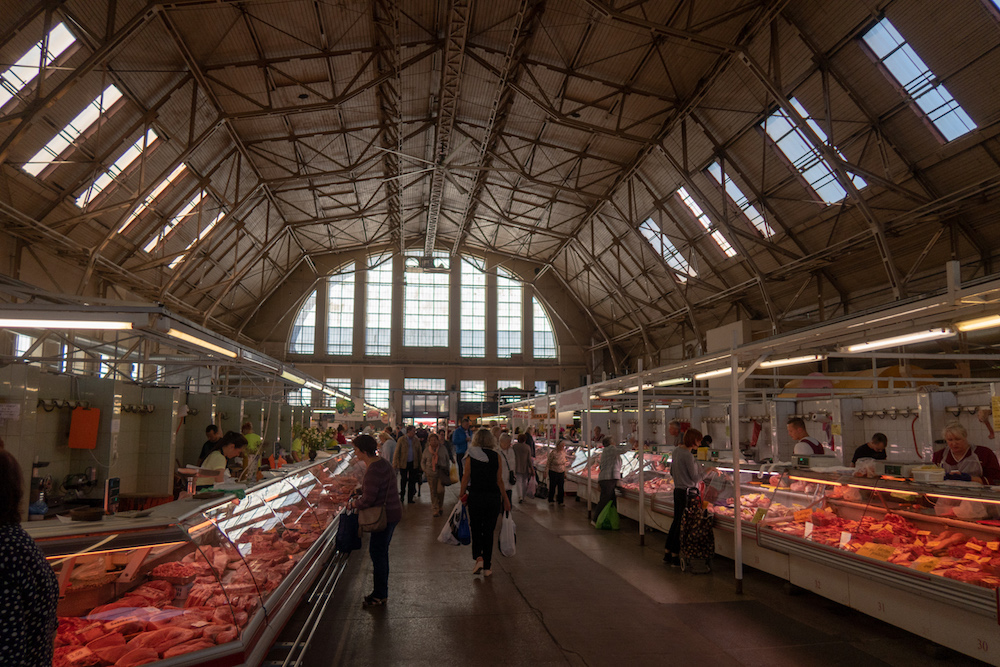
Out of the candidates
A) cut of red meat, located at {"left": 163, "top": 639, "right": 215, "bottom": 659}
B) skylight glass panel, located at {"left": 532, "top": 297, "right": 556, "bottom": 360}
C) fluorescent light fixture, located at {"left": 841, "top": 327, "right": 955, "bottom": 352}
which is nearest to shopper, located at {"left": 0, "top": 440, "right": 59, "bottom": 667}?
cut of red meat, located at {"left": 163, "top": 639, "right": 215, "bottom": 659}

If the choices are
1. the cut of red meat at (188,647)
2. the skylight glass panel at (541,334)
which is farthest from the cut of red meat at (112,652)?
the skylight glass panel at (541,334)

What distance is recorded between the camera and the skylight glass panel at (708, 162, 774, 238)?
1741cm

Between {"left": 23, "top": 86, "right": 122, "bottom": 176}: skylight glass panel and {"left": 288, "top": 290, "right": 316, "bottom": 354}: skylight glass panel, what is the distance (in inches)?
765

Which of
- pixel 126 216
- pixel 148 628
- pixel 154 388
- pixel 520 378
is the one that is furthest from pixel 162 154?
pixel 520 378

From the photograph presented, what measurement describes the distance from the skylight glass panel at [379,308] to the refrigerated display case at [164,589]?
29324 mm

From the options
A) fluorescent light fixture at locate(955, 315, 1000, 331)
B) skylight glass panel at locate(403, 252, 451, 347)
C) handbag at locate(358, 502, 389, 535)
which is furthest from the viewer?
skylight glass panel at locate(403, 252, 451, 347)

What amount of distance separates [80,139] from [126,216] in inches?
84.6

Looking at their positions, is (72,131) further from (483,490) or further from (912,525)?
(912,525)

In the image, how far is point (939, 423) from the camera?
33.3 feet

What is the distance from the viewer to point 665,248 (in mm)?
22109

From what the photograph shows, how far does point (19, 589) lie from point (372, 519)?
11.8 feet

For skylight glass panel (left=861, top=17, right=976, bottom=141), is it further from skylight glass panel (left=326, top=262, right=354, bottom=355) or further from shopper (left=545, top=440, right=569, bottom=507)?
skylight glass panel (left=326, top=262, right=354, bottom=355)

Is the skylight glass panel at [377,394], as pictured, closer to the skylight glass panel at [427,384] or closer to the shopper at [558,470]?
the skylight glass panel at [427,384]

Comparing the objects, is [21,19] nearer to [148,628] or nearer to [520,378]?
[148,628]
